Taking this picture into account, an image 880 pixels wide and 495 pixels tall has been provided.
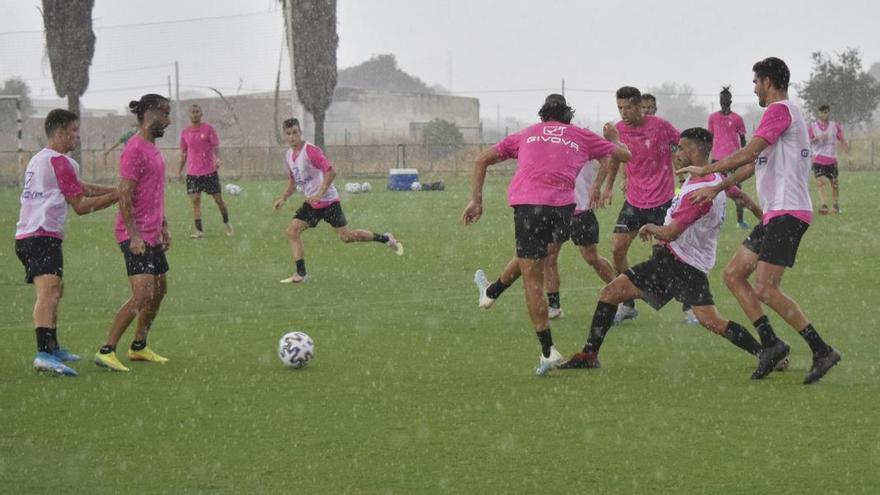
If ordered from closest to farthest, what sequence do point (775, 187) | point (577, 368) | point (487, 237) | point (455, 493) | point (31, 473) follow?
point (455, 493)
point (31, 473)
point (775, 187)
point (577, 368)
point (487, 237)

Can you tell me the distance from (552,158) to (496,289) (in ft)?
6.43

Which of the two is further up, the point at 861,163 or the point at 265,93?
the point at 265,93

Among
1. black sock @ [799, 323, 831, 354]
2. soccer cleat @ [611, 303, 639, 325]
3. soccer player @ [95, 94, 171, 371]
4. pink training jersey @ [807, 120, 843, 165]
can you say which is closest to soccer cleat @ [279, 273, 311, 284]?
soccer cleat @ [611, 303, 639, 325]

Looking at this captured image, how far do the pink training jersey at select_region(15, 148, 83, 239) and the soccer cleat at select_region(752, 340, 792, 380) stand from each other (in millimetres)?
5118

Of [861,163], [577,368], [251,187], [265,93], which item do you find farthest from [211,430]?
[265,93]

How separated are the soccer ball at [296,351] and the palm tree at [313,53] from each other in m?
43.8

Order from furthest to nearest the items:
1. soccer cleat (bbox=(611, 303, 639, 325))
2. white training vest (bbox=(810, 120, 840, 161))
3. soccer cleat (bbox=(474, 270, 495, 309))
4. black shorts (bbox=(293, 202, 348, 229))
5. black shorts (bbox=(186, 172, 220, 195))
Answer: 1. white training vest (bbox=(810, 120, 840, 161))
2. black shorts (bbox=(186, 172, 220, 195))
3. black shorts (bbox=(293, 202, 348, 229))
4. soccer cleat (bbox=(611, 303, 639, 325))
5. soccer cleat (bbox=(474, 270, 495, 309))

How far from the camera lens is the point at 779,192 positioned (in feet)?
28.0

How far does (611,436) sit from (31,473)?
3.11 metres

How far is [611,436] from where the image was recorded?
7.06 m

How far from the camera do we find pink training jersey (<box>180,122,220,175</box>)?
21.9m

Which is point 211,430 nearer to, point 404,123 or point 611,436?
point 611,436

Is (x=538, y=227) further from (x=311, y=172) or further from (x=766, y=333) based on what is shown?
(x=311, y=172)

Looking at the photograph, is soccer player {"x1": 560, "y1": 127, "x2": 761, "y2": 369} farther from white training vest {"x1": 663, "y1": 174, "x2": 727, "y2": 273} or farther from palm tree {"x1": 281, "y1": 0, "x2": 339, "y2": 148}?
palm tree {"x1": 281, "y1": 0, "x2": 339, "y2": 148}
